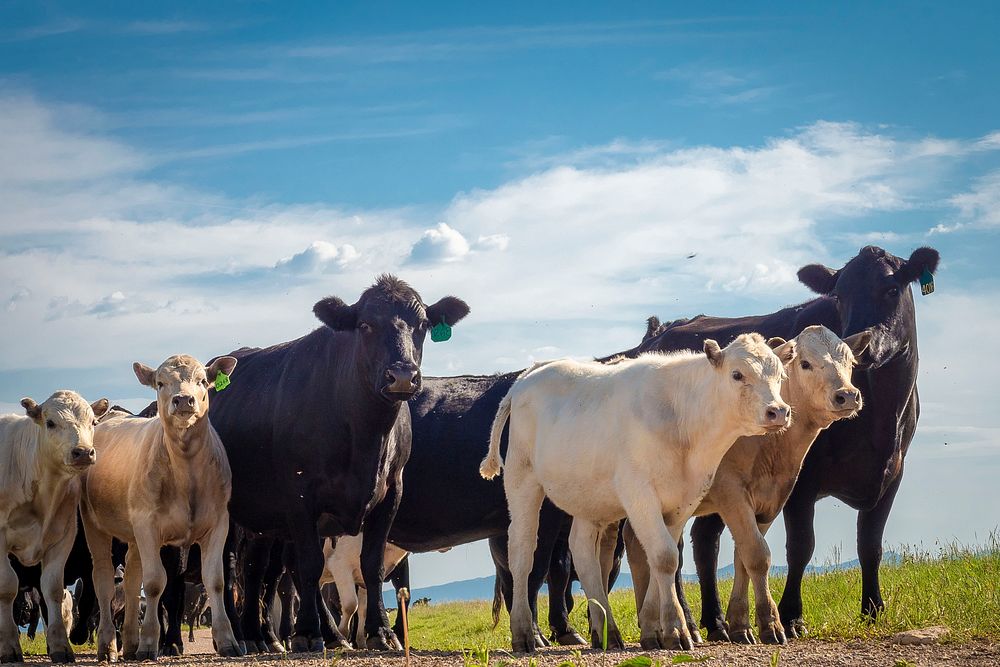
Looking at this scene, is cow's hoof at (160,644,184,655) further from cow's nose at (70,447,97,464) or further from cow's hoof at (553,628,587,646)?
cow's hoof at (553,628,587,646)

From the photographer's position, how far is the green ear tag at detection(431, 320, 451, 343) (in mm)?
12578

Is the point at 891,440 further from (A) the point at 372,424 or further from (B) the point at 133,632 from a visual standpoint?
(B) the point at 133,632

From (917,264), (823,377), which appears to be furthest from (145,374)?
(917,264)

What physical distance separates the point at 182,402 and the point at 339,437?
1.89 metres

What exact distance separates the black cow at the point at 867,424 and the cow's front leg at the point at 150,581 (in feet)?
15.8

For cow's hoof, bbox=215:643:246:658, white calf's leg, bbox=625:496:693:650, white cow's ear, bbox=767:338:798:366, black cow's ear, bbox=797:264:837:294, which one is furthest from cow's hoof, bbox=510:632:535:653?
black cow's ear, bbox=797:264:837:294

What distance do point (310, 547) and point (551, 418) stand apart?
9.03 ft

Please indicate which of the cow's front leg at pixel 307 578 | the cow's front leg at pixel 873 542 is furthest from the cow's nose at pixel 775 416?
the cow's front leg at pixel 307 578

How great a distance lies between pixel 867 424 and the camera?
12320 mm

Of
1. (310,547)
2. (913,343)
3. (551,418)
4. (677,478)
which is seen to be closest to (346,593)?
(310,547)

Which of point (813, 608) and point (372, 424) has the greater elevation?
point (372, 424)

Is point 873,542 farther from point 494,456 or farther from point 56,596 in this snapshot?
point 56,596

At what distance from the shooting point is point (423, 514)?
13992 mm

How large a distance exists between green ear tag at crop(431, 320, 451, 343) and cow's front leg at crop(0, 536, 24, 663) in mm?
4449
